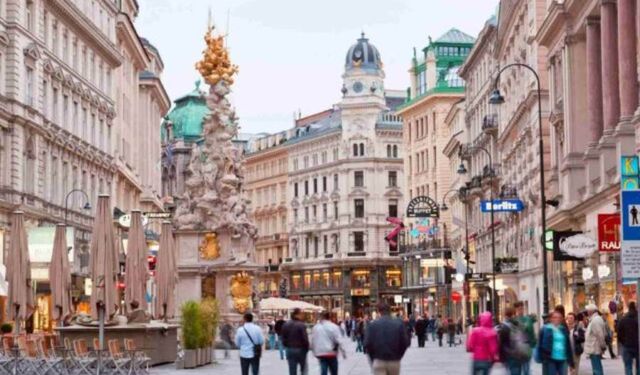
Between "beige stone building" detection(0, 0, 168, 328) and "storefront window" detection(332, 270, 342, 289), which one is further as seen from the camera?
"storefront window" detection(332, 270, 342, 289)

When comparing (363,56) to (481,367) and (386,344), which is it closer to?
(481,367)

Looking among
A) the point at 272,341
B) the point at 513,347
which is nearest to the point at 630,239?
the point at 513,347

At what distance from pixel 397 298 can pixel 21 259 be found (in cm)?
10181

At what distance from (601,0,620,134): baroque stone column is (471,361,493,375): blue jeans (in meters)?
24.2

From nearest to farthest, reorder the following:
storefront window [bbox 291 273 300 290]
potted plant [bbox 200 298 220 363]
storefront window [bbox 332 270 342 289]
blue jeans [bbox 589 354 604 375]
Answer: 1. blue jeans [bbox 589 354 604 375]
2. potted plant [bbox 200 298 220 363]
3. storefront window [bbox 332 270 342 289]
4. storefront window [bbox 291 273 300 290]

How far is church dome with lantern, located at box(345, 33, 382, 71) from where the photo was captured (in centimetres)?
15650

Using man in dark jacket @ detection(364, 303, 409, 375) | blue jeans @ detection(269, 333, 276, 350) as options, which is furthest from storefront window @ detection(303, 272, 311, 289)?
man in dark jacket @ detection(364, 303, 409, 375)

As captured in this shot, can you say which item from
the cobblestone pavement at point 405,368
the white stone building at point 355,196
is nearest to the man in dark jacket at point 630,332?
the cobblestone pavement at point 405,368

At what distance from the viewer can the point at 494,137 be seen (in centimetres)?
9262

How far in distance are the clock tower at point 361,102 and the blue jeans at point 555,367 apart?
128m

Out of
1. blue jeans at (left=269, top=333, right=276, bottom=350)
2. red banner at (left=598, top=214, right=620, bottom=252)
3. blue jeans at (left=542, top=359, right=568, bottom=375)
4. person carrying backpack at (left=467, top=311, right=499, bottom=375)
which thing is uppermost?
red banner at (left=598, top=214, right=620, bottom=252)

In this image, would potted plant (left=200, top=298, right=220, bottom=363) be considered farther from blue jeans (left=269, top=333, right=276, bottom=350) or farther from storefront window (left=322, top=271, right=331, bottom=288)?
storefront window (left=322, top=271, right=331, bottom=288)

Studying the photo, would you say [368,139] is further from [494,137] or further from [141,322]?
Result: [141,322]

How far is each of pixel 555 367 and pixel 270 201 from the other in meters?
147
